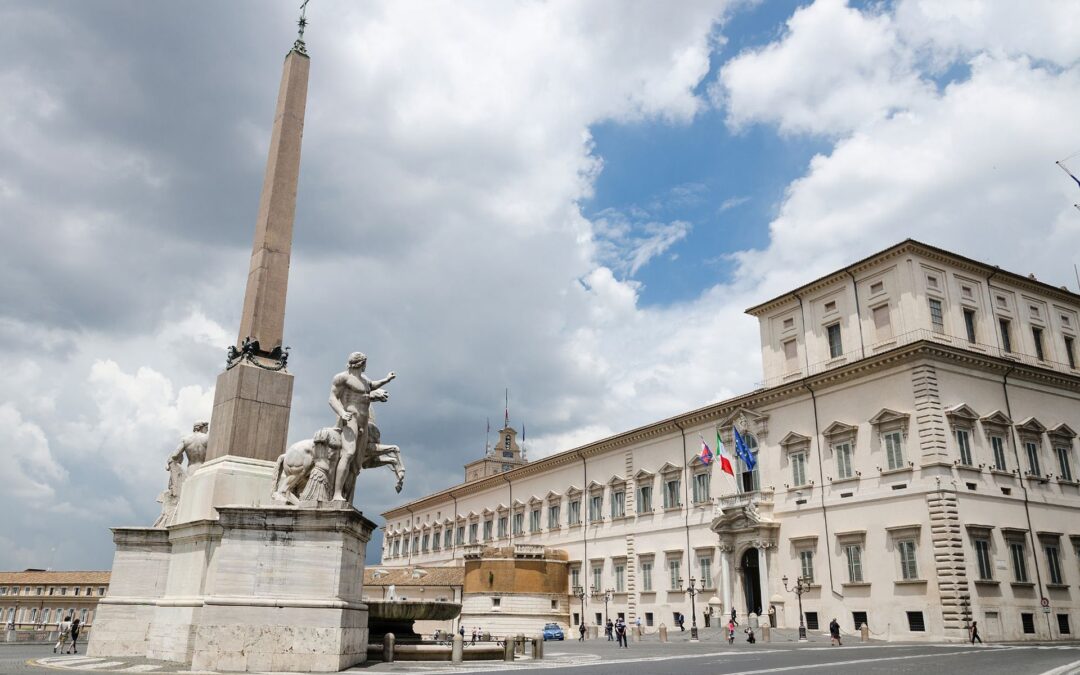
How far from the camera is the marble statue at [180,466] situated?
15.9 meters

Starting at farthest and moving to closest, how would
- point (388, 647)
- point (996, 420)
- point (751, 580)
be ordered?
point (751, 580) < point (996, 420) < point (388, 647)

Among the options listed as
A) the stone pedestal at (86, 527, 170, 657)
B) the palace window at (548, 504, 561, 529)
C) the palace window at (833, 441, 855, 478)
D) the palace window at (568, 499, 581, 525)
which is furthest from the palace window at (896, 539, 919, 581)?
the palace window at (548, 504, 561, 529)

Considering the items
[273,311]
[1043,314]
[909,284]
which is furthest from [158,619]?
[1043,314]

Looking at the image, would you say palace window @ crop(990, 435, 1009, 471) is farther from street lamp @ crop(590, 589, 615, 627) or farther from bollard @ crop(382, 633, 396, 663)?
bollard @ crop(382, 633, 396, 663)

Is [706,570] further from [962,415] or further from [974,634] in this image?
[962,415]

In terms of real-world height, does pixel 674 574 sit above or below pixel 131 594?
above

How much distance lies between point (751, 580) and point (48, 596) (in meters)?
71.8

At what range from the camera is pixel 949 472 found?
30.5 meters

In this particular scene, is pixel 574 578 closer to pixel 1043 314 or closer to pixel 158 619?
pixel 1043 314

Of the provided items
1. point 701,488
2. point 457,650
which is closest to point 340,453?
point 457,650

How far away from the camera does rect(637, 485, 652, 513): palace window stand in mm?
46194

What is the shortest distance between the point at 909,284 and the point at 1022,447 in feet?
26.5

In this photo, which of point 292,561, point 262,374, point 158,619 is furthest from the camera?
point 262,374

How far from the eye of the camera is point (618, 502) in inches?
1930
